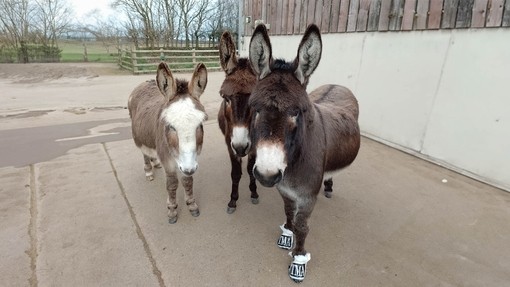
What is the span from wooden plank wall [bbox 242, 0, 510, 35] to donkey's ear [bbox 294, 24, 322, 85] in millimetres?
3664

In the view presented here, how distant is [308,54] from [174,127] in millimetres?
1379

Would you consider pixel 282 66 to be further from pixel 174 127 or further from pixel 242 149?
pixel 174 127

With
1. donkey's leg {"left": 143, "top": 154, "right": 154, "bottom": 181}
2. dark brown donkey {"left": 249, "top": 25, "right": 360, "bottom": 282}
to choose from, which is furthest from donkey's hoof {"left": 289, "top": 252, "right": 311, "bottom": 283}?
donkey's leg {"left": 143, "top": 154, "right": 154, "bottom": 181}

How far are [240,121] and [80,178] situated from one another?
9.70 feet

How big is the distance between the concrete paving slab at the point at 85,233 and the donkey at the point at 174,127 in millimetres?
635

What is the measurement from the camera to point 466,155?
14.0ft

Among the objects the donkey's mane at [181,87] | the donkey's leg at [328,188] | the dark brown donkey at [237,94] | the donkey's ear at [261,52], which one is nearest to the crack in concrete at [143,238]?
the dark brown donkey at [237,94]

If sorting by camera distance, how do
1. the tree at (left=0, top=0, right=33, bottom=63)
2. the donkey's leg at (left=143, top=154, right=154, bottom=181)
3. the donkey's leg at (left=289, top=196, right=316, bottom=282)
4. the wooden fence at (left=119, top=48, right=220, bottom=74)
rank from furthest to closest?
the tree at (left=0, top=0, right=33, bottom=63)
the wooden fence at (left=119, top=48, right=220, bottom=74)
the donkey's leg at (left=143, top=154, right=154, bottom=181)
the donkey's leg at (left=289, top=196, right=316, bottom=282)

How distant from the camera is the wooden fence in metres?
17.1

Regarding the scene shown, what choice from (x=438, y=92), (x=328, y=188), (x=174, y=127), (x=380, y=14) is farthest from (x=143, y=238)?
(x=380, y=14)

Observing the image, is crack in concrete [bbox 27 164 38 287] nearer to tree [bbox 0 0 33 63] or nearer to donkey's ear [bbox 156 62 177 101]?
donkey's ear [bbox 156 62 177 101]

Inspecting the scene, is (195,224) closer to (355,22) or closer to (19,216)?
(19,216)

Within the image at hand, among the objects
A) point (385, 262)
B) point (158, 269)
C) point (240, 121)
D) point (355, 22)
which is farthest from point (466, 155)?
point (158, 269)

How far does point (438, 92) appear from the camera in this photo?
14.8ft
